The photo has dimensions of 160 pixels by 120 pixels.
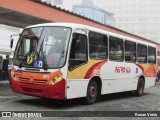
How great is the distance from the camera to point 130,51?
50.4 feet

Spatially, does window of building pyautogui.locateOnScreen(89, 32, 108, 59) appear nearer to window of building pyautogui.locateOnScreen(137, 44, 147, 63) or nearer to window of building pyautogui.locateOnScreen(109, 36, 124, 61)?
window of building pyautogui.locateOnScreen(109, 36, 124, 61)

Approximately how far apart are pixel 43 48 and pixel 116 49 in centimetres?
409

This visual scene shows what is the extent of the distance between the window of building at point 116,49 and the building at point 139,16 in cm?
9729

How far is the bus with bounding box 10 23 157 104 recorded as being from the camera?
10.1 m

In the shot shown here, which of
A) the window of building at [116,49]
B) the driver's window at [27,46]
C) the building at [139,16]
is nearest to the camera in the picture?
the driver's window at [27,46]

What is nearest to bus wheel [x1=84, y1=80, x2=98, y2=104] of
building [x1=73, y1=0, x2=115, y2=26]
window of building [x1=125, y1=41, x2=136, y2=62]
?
window of building [x1=125, y1=41, x2=136, y2=62]

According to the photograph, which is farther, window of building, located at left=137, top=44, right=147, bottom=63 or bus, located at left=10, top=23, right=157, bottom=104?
window of building, located at left=137, top=44, right=147, bottom=63

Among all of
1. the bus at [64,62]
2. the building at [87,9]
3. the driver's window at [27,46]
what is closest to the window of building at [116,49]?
the bus at [64,62]

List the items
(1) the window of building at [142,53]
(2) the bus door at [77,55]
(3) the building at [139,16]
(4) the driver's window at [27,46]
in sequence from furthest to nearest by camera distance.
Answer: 1. (3) the building at [139,16]
2. (1) the window of building at [142,53]
3. (4) the driver's window at [27,46]
4. (2) the bus door at [77,55]

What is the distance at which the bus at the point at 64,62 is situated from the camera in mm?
10125

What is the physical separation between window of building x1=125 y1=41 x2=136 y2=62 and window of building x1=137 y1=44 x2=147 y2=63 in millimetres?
665

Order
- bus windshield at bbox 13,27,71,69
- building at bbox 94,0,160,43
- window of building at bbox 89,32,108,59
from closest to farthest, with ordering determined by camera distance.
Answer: bus windshield at bbox 13,27,71,69 < window of building at bbox 89,32,108,59 < building at bbox 94,0,160,43

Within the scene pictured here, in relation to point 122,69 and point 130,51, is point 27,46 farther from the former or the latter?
point 130,51

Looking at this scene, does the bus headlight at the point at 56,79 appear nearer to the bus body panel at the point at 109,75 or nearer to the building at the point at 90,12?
the bus body panel at the point at 109,75
